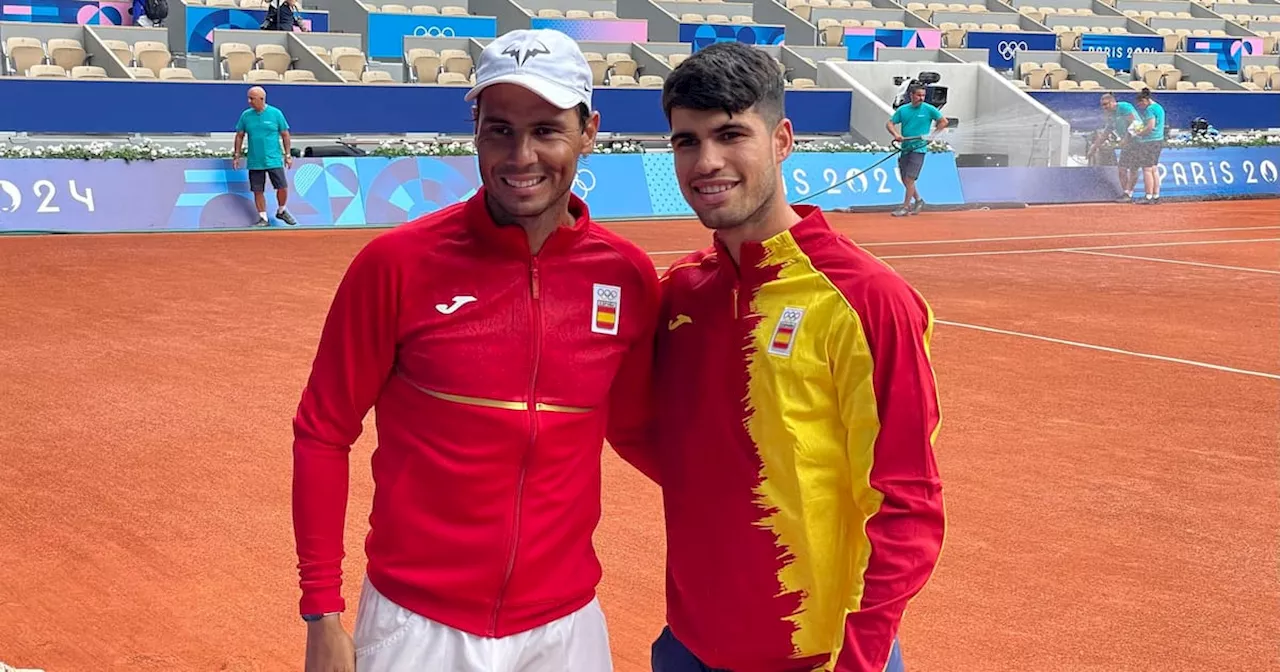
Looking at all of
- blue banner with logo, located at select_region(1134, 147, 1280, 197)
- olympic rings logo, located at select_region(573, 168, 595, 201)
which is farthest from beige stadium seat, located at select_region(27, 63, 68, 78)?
blue banner with logo, located at select_region(1134, 147, 1280, 197)

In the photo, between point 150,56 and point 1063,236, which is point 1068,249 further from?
point 150,56

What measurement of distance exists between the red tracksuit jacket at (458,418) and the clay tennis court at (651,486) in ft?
7.52

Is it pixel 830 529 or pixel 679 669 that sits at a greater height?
pixel 830 529

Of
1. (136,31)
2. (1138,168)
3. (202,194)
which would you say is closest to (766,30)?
(1138,168)

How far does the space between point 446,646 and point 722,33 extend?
28232 mm

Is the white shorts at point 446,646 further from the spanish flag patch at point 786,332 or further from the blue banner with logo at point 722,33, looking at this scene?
the blue banner with logo at point 722,33

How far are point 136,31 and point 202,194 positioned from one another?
638cm

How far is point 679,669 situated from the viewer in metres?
2.77

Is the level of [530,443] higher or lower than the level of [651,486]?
higher

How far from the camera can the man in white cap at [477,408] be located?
2.64 meters

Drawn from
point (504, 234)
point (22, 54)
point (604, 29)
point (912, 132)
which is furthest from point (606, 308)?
point (604, 29)

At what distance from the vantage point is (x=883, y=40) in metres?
32.7

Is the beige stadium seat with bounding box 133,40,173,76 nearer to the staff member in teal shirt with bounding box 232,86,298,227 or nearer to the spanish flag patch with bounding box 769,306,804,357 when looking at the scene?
the staff member in teal shirt with bounding box 232,86,298,227

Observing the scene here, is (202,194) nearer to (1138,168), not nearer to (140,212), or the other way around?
(140,212)
